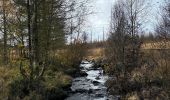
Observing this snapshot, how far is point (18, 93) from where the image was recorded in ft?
65.4

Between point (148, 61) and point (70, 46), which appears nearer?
point (148, 61)

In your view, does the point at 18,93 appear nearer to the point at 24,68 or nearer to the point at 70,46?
the point at 24,68

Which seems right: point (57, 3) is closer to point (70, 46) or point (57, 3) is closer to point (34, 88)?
point (34, 88)

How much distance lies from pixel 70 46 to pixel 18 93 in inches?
1066

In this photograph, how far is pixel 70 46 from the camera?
4681 cm

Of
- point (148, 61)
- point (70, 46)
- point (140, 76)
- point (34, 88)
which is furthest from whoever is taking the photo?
point (70, 46)

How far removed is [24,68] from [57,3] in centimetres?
454

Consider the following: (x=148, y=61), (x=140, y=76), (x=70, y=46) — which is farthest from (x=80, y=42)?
(x=140, y=76)

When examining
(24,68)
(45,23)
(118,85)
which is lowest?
(118,85)

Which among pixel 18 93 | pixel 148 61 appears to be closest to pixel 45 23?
pixel 18 93

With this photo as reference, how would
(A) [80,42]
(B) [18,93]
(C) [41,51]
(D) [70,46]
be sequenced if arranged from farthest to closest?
(A) [80,42] → (D) [70,46] → (C) [41,51] → (B) [18,93]

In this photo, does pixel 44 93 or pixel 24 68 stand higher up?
pixel 24 68

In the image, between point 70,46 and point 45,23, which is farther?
point 70,46

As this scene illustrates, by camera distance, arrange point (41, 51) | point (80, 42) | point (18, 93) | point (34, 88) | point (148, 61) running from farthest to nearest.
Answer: point (80, 42)
point (148, 61)
point (41, 51)
point (34, 88)
point (18, 93)
